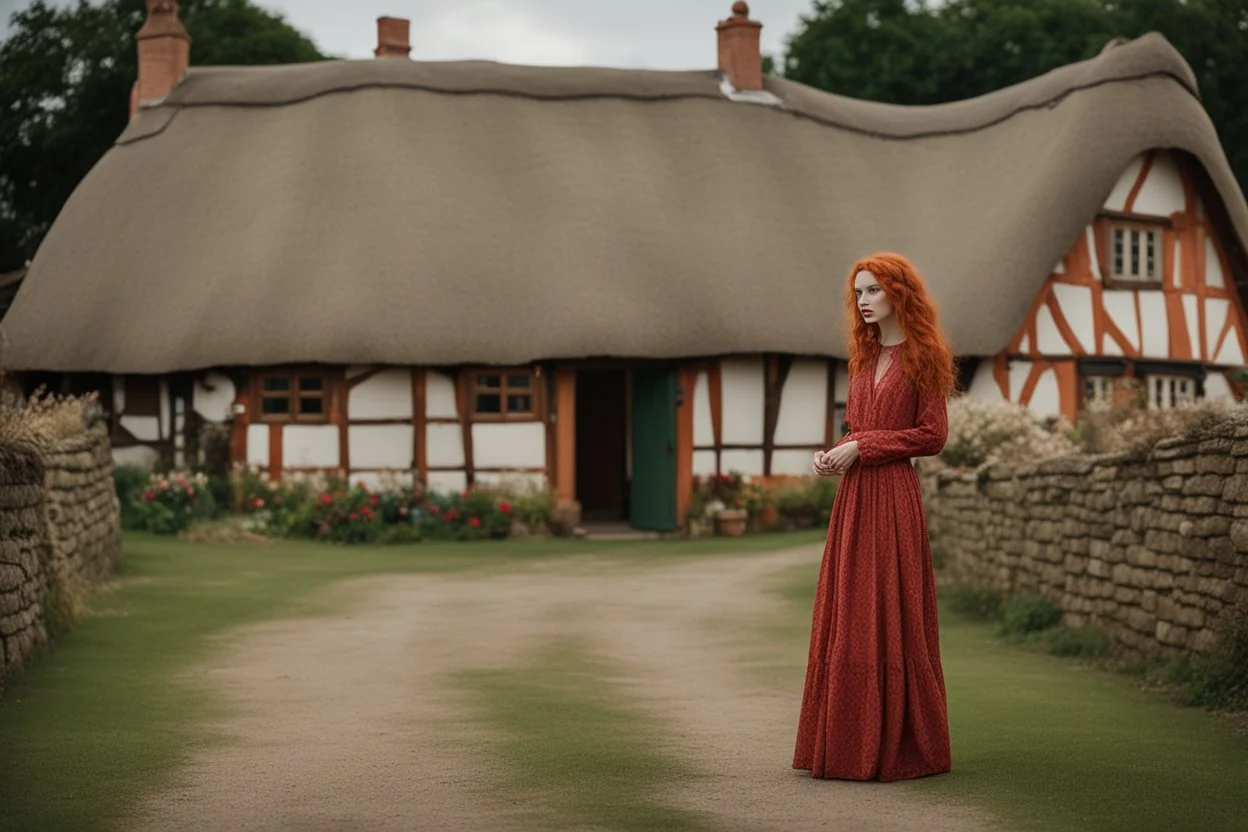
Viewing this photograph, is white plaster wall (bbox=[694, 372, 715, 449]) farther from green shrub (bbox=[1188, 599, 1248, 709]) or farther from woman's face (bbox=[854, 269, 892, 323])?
woman's face (bbox=[854, 269, 892, 323])

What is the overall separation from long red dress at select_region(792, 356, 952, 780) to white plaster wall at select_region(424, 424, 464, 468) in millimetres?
16533

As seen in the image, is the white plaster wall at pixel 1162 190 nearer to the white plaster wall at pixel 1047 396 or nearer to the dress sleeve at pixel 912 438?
the white plaster wall at pixel 1047 396

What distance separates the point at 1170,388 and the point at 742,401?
23.3ft

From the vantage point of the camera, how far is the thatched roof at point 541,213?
22891mm

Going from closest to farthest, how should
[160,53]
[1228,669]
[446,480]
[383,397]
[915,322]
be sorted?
[915,322] → [1228,669] → [383,397] → [446,480] → [160,53]

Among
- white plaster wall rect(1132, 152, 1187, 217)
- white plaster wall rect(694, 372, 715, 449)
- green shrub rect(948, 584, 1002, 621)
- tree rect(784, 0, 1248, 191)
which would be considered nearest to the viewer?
green shrub rect(948, 584, 1002, 621)

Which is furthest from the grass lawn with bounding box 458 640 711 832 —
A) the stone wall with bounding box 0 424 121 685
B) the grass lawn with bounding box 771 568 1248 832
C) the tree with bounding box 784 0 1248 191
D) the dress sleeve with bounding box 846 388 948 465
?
the tree with bounding box 784 0 1248 191

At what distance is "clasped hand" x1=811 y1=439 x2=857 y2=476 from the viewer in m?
6.80

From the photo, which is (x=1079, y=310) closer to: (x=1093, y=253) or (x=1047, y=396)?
(x=1093, y=253)

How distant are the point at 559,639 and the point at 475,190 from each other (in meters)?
13.4

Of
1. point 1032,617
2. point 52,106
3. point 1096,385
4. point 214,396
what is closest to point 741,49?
point 1096,385

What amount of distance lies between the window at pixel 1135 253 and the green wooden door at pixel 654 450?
7.23 meters

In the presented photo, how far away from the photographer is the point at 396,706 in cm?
927

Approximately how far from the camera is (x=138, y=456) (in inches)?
974
